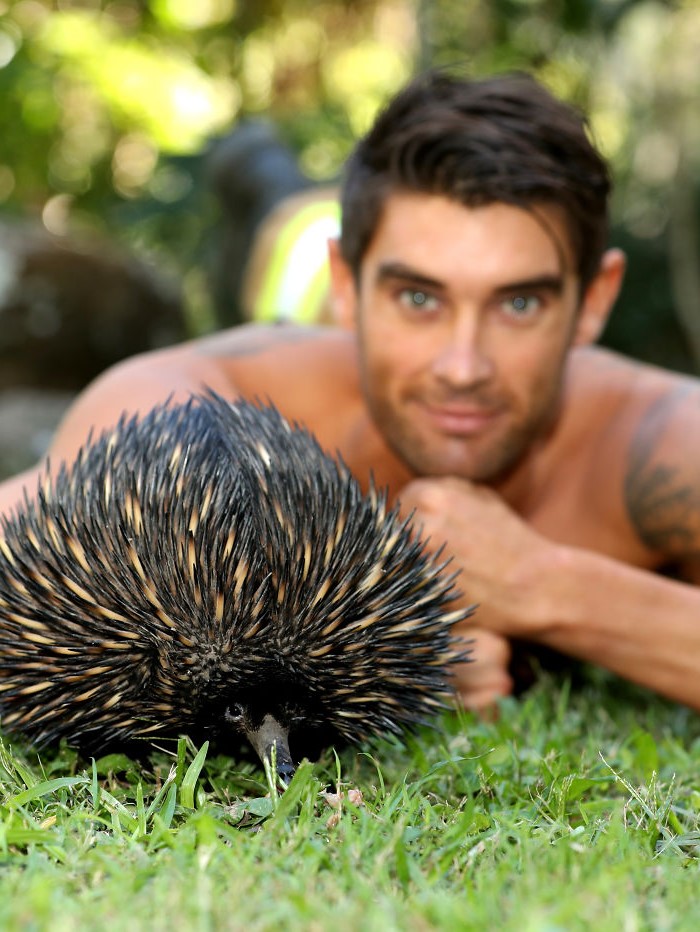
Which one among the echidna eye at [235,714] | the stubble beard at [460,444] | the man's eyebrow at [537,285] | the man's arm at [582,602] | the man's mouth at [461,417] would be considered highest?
the man's eyebrow at [537,285]

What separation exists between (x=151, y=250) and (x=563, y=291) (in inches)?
297

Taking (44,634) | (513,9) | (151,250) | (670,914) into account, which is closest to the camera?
(670,914)

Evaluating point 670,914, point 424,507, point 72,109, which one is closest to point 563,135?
point 424,507

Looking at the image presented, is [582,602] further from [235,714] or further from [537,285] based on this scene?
[235,714]

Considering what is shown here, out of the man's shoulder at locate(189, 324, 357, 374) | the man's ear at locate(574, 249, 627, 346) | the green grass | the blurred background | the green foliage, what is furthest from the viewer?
the green foliage

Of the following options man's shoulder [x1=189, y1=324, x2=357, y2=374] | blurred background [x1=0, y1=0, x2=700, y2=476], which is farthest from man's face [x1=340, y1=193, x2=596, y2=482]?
blurred background [x1=0, y1=0, x2=700, y2=476]

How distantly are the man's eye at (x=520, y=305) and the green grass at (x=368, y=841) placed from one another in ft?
3.16

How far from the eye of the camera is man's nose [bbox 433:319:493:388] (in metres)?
2.56

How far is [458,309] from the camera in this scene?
2.62 metres

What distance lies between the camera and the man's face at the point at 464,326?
8.54 ft

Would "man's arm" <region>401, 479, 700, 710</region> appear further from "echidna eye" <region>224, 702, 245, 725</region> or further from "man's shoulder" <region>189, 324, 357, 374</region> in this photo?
"echidna eye" <region>224, 702, 245, 725</region>

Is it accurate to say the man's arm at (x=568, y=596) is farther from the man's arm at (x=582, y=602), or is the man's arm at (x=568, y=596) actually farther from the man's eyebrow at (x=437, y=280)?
the man's eyebrow at (x=437, y=280)

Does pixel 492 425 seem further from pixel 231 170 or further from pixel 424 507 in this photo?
pixel 231 170

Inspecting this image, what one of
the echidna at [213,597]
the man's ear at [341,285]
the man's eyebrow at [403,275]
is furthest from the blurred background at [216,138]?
the echidna at [213,597]
